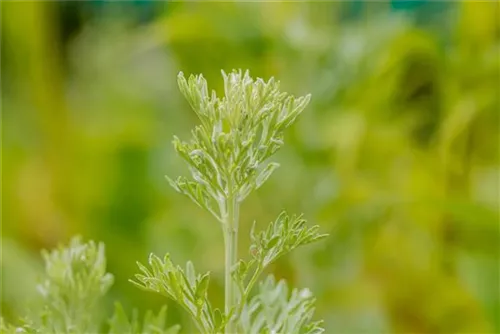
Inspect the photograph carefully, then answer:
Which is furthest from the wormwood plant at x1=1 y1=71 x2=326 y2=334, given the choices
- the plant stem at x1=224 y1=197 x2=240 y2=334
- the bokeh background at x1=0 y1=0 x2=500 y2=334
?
the bokeh background at x1=0 y1=0 x2=500 y2=334

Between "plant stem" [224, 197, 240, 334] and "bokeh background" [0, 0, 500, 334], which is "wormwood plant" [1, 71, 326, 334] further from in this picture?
"bokeh background" [0, 0, 500, 334]

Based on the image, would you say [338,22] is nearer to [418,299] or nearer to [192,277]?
[418,299]

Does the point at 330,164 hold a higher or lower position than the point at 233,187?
higher

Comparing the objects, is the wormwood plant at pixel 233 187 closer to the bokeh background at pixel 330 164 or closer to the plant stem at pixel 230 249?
the plant stem at pixel 230 249

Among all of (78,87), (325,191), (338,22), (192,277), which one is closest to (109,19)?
(78,87)

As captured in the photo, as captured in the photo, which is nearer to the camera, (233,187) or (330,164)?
(233,187)

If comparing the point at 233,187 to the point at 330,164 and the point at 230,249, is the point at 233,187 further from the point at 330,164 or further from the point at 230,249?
the point at 330,164

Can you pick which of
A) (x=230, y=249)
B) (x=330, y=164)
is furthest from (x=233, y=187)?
(x=330, y=164)
